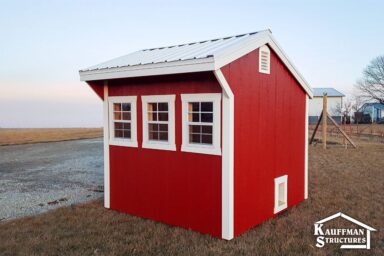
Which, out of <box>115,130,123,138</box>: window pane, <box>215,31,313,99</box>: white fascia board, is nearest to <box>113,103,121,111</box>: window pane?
<box>115,130,123,138</box>: window pane

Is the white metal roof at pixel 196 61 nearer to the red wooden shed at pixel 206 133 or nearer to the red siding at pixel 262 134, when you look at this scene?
the red wooden shed at pixel 206 133

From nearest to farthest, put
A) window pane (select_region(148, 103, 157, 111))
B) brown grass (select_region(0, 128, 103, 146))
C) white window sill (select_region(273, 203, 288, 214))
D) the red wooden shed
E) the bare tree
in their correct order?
the red wooden shed → window pane (select_region(148, 103, 157, 111)) → white window sill (select_region(273, 203, 288, 214)) → brown grass (select_region(0, 128, 103, 146)) → the bare tree

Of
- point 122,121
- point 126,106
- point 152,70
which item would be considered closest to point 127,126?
point 122,121

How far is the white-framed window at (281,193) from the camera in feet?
22.6

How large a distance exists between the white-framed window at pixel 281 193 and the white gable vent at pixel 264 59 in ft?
7.28

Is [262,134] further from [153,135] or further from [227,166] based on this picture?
[153,135]

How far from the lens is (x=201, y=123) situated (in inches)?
228

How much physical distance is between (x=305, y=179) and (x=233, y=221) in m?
3.32

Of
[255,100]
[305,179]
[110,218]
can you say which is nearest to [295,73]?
[255,100]

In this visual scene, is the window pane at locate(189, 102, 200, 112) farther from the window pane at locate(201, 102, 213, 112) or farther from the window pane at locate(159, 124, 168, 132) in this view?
the window pane at locate(159, 124, 168, 132)

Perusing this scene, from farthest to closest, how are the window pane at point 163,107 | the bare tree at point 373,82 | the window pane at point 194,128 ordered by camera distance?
1. the bare tree at point 373,82
2. the window pane at point 163,107
3. the window pane at point 194,128

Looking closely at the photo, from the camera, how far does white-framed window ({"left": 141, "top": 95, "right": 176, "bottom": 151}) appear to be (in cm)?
620

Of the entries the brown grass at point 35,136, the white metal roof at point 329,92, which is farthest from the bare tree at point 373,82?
the brown grass at point 35,136

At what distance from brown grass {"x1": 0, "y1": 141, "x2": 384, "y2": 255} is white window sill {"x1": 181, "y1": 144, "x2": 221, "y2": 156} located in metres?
1.40
